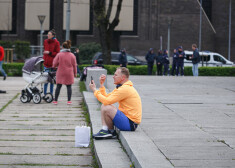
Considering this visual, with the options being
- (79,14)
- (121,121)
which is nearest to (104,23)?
(79,14)

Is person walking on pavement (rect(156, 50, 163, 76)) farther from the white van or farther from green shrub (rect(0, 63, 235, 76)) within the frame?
the white van

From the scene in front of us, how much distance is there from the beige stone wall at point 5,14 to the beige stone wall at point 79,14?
227 inches

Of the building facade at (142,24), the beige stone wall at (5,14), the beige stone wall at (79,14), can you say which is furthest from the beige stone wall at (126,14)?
the beige stone wall at (5,14)

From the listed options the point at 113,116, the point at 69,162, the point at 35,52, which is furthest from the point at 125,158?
the point at 35,52

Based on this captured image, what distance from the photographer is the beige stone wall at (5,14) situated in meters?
47.1

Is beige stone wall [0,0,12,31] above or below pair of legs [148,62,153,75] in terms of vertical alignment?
above

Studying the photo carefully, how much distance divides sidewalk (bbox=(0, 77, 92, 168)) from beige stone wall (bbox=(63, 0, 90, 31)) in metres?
34.9

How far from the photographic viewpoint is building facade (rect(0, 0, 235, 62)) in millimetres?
46719

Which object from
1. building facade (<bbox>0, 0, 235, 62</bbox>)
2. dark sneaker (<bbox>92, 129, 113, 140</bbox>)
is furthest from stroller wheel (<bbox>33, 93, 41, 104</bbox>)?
building facade (<bbox>0, 0, 235, 62</bbox>)

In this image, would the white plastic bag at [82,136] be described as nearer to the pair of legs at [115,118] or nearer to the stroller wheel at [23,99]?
the pair of legs at [115,118]

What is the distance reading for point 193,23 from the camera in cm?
4781

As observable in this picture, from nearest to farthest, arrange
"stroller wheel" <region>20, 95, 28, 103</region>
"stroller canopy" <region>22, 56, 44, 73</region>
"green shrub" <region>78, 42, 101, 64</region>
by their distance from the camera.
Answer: "stroller canopy" <region>22, 56, 44, 73</region> < "stroller wheel" <region>20, 95, 28, 103</region> < "green shrub" <region>78, 42, 101, 64</region>

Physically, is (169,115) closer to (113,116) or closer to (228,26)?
(113,116)

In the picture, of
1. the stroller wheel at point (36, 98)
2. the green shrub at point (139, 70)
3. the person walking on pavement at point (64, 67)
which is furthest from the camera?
the green shrub at point (139, 70)
